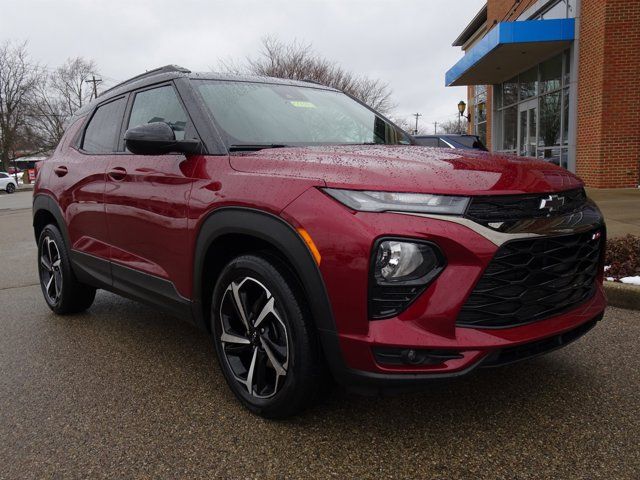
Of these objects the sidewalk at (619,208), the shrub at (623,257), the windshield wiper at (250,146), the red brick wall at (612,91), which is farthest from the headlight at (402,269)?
the red brick wall at (612,91)

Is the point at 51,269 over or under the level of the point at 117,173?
under

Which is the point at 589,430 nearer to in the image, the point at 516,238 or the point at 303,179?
the point at 516,238

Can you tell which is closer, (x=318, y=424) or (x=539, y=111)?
(x=318, y=424)

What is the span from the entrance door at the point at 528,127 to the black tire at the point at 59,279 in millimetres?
13942

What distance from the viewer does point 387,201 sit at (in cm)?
210

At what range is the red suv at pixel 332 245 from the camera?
81.0 inches

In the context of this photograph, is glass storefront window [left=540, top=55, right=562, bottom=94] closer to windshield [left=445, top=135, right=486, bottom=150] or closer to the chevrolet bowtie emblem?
windshield [left=445, top=135, right=486, bottom=150]

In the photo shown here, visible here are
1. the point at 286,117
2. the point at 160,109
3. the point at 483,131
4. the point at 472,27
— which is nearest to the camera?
the point at 286,117

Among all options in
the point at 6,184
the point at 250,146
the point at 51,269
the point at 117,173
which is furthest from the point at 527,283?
the point at 6,184

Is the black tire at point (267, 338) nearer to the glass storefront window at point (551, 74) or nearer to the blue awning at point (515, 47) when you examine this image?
the blue awning at point (515, 47)

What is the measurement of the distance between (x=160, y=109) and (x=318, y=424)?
211 centimetres

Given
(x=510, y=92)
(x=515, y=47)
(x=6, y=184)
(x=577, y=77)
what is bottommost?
(x=6, y=184)

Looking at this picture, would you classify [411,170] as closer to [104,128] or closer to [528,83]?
[104,128]

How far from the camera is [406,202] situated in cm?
210
